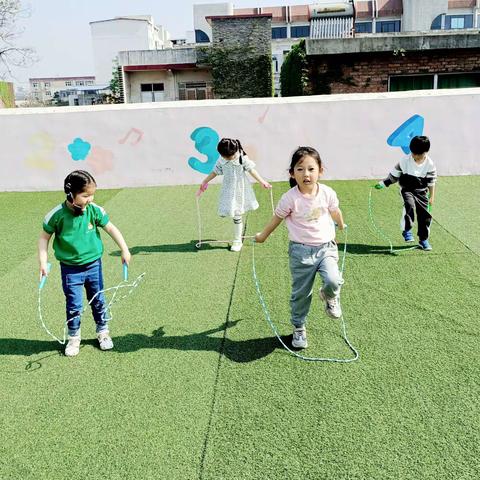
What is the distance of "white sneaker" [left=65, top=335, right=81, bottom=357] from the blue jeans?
4 centimetres

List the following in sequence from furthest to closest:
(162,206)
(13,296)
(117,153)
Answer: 1. (117,153)
2. (162,206)
3. (13,296)

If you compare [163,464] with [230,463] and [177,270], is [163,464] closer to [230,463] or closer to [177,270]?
[230,463]

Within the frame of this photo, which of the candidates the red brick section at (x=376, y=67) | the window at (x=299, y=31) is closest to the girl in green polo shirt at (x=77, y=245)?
the red brick section at (x=376, y=67)

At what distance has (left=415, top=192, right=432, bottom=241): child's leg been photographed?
6723 millimetres

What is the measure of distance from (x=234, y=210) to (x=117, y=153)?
5.45m

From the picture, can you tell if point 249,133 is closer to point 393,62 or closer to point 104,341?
point 393,62

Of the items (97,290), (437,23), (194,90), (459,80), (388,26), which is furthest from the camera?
(388,26)

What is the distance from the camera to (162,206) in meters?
10.2

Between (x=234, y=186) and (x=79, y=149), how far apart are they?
5.83 metres

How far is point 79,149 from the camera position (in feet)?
38.5

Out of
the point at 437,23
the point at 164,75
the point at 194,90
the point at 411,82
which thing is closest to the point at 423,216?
the point at 411,82

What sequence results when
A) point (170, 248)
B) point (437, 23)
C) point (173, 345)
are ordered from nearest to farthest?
A: point (173, 345) < point (170, 248) < point (437, 23)

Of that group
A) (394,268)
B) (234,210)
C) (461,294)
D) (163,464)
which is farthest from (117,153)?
(163,464)

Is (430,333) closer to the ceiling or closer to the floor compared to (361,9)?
closer to the floor
